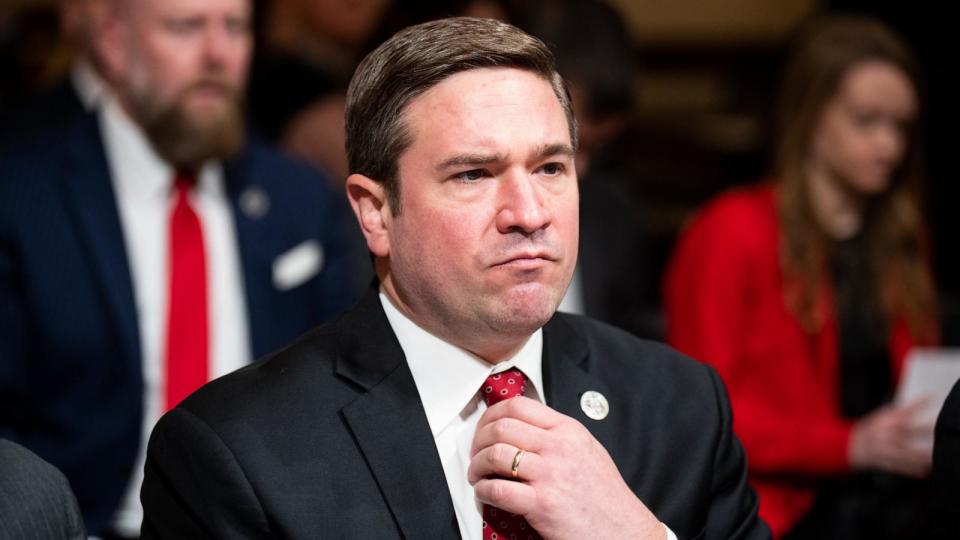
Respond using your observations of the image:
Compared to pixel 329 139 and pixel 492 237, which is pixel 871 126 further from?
pixel 492 237

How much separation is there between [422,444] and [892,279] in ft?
6.40

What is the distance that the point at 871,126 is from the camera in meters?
3.61

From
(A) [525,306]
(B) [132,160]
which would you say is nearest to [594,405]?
(A) [525,306]

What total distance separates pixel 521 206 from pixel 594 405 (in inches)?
14.1

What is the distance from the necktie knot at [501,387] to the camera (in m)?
2.06

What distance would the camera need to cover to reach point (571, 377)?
2160mm

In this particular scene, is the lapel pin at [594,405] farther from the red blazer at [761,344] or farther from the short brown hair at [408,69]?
the red blazer at [761,344]

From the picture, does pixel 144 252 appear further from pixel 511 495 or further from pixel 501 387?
pixel 511 495

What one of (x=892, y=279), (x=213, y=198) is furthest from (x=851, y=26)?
(x=213, y=198)

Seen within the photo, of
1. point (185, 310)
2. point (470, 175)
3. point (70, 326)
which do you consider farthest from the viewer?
point (185, 310)

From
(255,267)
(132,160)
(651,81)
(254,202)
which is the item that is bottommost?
(651,81)

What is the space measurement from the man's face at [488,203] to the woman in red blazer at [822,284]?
160 centimetres

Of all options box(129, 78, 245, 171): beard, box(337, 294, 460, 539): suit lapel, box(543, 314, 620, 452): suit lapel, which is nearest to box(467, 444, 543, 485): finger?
box(337, 294, 460, 539): suit lapel

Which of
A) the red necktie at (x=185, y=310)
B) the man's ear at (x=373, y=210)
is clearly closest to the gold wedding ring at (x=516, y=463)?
the man's ear at (x=373, y=210)
